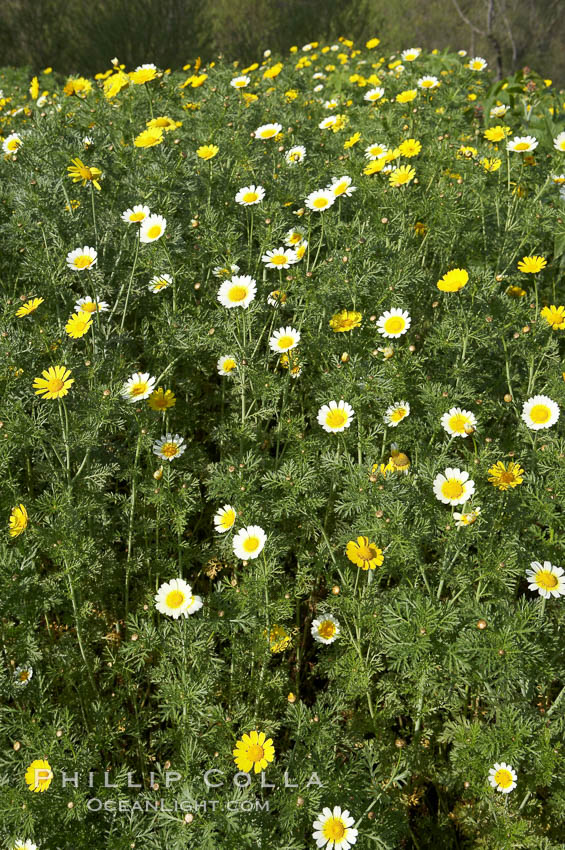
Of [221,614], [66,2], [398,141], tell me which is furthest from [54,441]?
[66,2]

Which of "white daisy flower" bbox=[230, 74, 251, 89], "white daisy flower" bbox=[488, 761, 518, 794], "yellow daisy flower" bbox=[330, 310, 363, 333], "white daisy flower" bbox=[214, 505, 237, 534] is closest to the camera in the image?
"white daisy flower" bbox=[488, 761, 518, 794]

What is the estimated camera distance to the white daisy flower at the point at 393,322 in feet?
7.51

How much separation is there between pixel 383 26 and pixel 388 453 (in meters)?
16.0

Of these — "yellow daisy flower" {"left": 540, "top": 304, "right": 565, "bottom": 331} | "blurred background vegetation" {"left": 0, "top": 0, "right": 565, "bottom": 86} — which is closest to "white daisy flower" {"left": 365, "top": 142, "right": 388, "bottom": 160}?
"yellow daisy flower" {"left": 540, "top": 304, "right": 565, "bottom": 331}

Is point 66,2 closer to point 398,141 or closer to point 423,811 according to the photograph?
point 398,141

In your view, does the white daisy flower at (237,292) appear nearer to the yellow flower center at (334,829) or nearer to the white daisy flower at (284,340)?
the white daisy flower at (284,340)

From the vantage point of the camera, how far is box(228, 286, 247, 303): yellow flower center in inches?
94.8

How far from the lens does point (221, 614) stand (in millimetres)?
1894

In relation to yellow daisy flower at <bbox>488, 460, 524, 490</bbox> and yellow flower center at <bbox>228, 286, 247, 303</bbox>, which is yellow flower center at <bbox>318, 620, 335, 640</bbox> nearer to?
yellow daisy flower at <bbox>488, 460, 524, 490</bbox>

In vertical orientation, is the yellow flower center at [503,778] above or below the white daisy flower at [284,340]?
below

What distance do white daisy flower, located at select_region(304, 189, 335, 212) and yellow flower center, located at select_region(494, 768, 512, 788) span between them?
2226 mm

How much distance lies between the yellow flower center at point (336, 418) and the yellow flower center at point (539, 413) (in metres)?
0.66

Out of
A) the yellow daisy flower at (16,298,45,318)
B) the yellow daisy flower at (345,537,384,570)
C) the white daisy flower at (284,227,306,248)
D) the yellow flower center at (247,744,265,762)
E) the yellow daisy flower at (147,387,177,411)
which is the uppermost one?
the white daisy flower at (284,227,306,248)

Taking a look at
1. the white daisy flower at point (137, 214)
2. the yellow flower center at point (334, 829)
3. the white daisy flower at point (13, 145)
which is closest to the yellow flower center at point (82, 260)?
the white daisy flower at point (137, 214)
